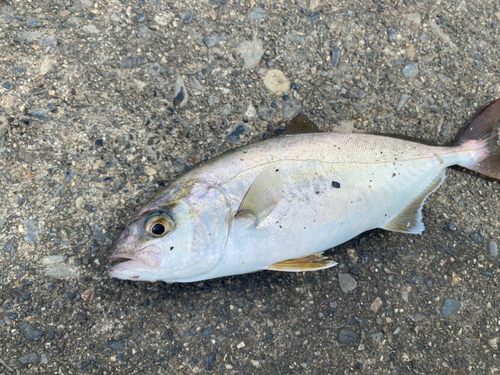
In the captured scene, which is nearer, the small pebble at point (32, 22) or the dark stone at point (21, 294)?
the dark stone at point (21, 294)

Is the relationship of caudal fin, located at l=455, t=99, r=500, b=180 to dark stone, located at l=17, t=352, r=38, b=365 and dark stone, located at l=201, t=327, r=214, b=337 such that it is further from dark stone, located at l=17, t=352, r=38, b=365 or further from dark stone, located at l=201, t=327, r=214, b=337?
dark stone, located at l=17, t=352, r=38, b=365

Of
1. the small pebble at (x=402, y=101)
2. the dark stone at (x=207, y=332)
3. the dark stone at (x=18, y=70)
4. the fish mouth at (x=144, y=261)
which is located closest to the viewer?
the fish mouth at (x=144, y=261)

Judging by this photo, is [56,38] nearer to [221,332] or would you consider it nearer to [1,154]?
[1,154]

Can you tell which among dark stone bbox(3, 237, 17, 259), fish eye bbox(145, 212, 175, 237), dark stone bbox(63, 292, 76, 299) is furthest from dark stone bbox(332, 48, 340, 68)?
dark stone bbox(3, 237, 17, 259)

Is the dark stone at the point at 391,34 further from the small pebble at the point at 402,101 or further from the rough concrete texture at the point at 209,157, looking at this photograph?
the small pebble at the point at 402,101

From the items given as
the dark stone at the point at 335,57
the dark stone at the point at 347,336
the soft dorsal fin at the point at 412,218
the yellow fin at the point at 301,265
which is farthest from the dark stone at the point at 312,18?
the dark stone at the point at 347,336

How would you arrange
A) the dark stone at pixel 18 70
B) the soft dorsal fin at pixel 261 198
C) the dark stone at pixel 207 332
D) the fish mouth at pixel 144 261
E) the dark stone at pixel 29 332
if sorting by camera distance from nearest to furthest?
the fish mouth at pixel 144 261 < the soft dorsal fin at pixel 261 198 < the dark stone at pixel 29 332 < the dark stone at pixel 207 332 < the dark stone at pixel 18 70
